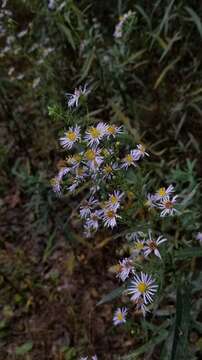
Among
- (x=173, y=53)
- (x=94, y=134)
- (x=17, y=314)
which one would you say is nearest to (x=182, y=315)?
(x=94, y=134)

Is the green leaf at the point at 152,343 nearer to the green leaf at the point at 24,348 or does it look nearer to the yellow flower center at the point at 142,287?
the yellow flower center at the point at 142,287

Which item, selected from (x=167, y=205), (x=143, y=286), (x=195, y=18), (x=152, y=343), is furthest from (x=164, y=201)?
(x=195, y=18)

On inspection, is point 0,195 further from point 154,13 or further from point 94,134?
point 94,134

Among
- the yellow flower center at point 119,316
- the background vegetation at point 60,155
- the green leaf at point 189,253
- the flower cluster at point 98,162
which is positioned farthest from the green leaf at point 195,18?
the green leaf at point 189,253

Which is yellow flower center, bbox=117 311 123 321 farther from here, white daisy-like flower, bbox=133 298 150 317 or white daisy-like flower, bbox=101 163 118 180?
white daisy-like flower, bbox=101 163 118 180

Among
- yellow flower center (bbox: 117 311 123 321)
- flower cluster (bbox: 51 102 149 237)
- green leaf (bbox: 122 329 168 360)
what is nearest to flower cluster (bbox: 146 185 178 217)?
flower cluster (bbox: 51 102 149 237)

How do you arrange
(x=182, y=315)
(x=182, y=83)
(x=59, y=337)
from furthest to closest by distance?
(x=182, y=83), (x=59, y=337), (x=182, y=315)
